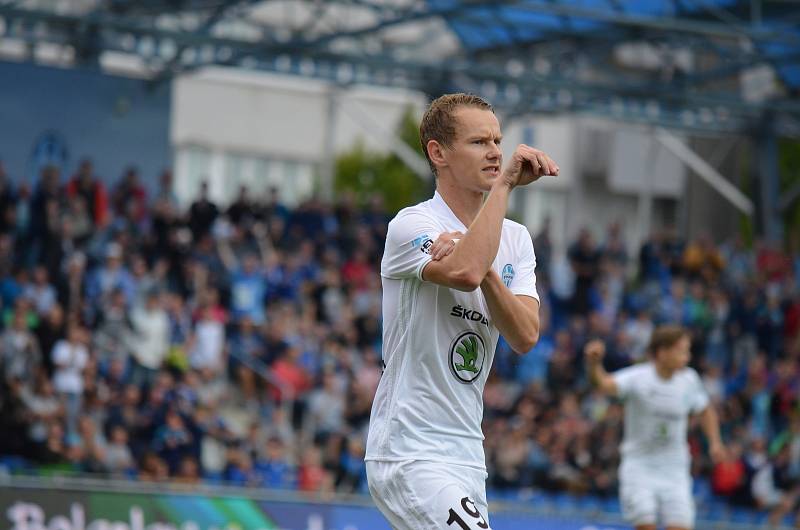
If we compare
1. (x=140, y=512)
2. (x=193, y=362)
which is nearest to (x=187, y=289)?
(x=193, y=362)

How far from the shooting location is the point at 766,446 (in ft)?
73.2

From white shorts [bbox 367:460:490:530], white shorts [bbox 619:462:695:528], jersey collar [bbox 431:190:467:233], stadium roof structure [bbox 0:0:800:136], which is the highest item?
stadium roof structure [bbox 0:0:800:136]

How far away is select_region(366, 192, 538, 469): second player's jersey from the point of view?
17.5 feet

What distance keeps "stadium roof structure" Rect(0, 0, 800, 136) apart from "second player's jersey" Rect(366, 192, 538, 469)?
15.0m

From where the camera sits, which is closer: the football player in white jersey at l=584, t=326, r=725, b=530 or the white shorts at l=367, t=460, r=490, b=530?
the white shorts at l=367, t=460, r=490, b=530

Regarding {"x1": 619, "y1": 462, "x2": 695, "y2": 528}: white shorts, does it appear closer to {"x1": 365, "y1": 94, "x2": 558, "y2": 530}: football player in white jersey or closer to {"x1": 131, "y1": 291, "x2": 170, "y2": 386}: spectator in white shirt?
{"x1": 365, "y1": 94, "x2": 558, "y2": 530}: football player in white jersey

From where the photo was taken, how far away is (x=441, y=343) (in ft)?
17.6

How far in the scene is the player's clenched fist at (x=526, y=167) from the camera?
199 inches

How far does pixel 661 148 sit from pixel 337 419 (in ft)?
53.5

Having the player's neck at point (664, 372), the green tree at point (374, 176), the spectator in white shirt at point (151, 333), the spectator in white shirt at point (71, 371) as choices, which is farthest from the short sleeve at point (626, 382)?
the green tree at point (374, 176)

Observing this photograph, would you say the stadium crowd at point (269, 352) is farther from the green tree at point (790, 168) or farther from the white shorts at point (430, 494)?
the green tree at point (790, 168)

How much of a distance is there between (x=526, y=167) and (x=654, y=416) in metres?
6.77

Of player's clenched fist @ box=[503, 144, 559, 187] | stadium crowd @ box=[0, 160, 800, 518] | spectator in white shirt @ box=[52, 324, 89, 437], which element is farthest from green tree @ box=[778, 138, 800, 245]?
player's clenched fist @ box=[503, 144, 559, 187]

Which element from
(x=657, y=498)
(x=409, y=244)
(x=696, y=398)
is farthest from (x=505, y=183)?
(x=696, y=398)
